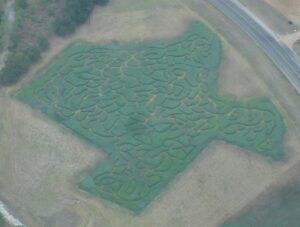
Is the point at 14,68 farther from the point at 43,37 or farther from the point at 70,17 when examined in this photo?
the point at 70,17

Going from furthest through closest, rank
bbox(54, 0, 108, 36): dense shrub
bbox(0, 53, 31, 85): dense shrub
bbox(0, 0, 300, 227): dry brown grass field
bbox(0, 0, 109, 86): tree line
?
1. bbox(54, 0, 108, 36): dense shrub
2. bbox(0, 0, 109, 86): tree line
3. bbox(0, 53, 31, 85): dense shrub
4. bbox(0, 0, 300, 227): dry brown grass field

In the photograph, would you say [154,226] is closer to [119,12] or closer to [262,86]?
[262,86]

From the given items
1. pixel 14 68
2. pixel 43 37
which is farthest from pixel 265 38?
pixel 14 68

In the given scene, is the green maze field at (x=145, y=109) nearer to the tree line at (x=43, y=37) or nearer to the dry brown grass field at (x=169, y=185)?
the dry brown grass field at (x=169, y=185)

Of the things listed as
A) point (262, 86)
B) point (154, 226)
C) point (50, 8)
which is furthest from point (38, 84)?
point (262, 86)

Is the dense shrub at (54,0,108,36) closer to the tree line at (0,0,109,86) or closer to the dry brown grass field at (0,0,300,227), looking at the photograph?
the tree line at (0,0,109,86)

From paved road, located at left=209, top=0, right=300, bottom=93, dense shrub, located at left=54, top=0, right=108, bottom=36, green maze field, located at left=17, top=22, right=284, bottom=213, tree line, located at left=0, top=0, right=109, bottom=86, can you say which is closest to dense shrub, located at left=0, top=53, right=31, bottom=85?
tree line, located at left=0, top=0, right=109, bottom=86
